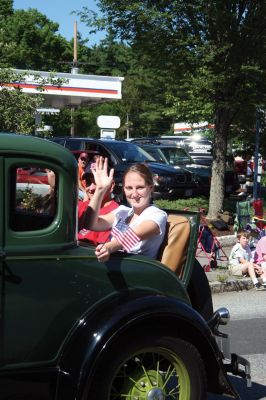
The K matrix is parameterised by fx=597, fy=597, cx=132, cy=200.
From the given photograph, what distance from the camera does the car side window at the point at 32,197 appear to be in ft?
10.6

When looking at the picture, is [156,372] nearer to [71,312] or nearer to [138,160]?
[71,312]

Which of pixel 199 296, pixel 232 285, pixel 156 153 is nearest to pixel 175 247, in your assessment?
pixel 199 296

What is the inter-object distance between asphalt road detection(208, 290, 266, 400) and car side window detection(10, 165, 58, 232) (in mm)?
2170

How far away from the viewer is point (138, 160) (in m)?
15.7

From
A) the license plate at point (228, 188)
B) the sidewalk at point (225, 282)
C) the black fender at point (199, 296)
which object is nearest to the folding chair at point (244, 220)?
the sidewalk at point (225, 282)

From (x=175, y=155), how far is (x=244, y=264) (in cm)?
943

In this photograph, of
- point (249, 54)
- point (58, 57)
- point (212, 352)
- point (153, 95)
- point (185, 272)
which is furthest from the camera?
point (58, 57)

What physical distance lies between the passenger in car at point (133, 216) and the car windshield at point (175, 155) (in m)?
14.2

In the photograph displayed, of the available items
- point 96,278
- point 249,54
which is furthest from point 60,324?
point 249,54

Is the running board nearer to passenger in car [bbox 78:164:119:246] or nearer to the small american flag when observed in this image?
the small american flag

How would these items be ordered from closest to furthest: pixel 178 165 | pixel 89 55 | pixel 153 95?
pixel 153 95 < pixel 178 165 < pixel 89 55

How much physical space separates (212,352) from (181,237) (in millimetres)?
802

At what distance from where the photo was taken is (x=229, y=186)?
19266mm

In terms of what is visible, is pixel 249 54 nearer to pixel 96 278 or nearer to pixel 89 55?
pixel 96 278
